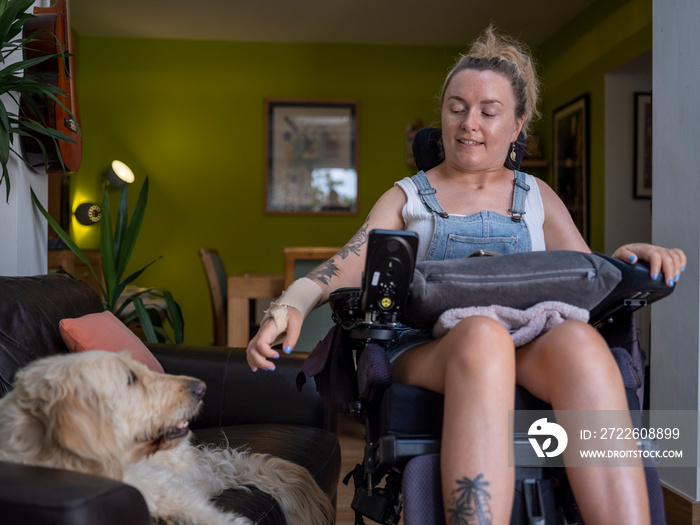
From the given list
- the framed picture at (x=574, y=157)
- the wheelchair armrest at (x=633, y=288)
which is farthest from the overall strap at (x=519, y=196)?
the framed picture at (x=574, y=157)

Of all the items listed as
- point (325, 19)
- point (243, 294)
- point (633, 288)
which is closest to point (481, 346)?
point (633, 288)

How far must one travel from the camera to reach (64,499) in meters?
0.79

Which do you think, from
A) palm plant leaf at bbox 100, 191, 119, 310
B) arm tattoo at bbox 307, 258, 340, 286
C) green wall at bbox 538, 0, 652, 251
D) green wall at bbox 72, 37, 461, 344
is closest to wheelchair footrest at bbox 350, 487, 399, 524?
arm tattoo at bbox 307, 258, 340, 286

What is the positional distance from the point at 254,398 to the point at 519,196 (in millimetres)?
1001

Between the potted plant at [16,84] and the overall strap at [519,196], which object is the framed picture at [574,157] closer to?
the overall strap at [519,196]

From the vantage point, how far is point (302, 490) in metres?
1.50

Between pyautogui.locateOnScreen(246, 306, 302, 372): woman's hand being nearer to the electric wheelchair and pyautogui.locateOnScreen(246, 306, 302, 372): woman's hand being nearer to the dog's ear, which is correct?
the electric wheelchair

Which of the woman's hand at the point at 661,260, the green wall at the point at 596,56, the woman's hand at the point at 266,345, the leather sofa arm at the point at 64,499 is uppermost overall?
the green wall at the point at 596,56

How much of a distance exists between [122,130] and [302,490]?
4.93 meters

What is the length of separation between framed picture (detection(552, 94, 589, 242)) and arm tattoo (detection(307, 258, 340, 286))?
150 inches

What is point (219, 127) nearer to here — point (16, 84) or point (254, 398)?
point (16, 84)

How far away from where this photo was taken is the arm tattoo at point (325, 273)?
1.37 meters

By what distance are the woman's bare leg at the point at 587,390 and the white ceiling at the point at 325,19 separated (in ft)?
13.9

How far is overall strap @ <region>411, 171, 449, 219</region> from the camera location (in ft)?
5.00
